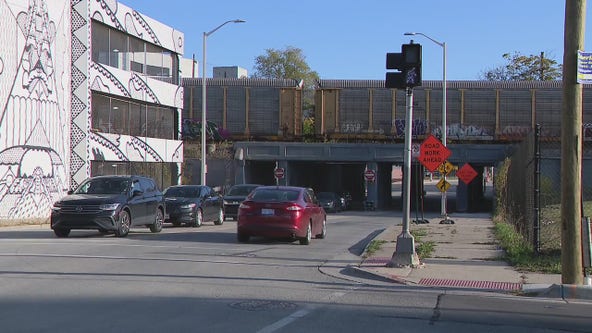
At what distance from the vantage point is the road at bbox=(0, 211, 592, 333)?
26.7 ft

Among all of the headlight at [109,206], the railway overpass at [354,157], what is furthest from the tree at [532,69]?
the headlight at [109,206]

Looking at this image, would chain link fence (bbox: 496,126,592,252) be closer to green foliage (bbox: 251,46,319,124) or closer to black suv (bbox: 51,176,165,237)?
black suv (bbox: 51,176,165,237)

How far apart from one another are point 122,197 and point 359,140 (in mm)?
37140

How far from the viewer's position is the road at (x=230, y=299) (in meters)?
8.13

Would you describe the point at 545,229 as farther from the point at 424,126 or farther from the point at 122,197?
the point at 424,126

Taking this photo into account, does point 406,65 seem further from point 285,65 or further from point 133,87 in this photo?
point 285,65

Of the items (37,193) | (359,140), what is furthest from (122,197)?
(359,140)

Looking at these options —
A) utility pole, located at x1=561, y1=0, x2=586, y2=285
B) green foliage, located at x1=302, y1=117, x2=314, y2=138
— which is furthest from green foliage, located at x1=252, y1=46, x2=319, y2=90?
utility pole, located at x1=561, y1=0, x2=586, y2=285

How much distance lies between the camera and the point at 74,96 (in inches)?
1181

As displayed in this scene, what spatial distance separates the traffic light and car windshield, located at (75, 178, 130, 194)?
9702mm

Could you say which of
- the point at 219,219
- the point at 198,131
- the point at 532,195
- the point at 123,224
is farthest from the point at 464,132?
the point at 123,224

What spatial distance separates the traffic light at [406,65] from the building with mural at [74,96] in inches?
656

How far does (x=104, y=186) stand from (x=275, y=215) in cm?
543

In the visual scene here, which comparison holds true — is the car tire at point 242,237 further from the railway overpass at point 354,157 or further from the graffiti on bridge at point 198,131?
the graffiti on bridge at point 198,131
